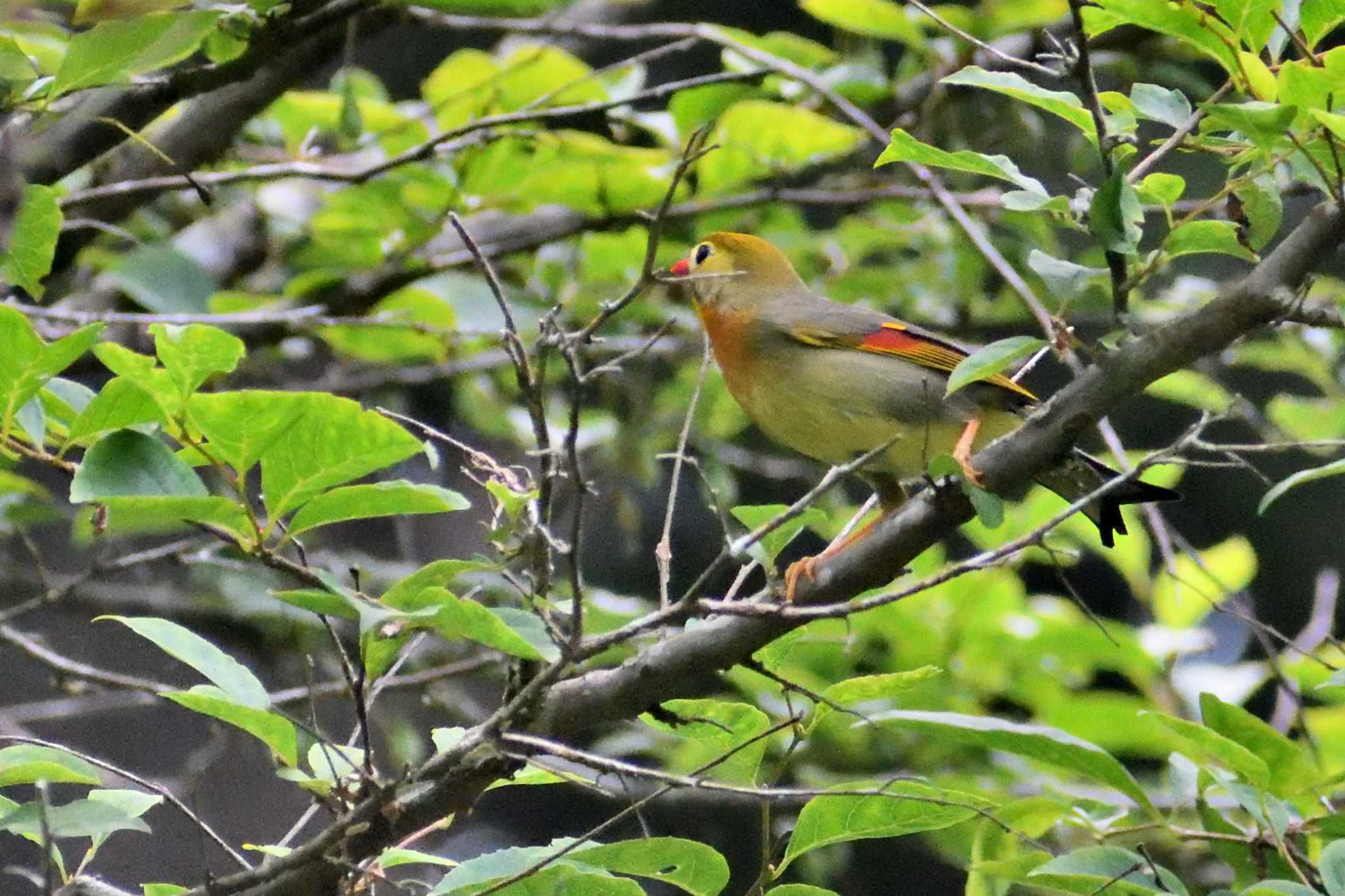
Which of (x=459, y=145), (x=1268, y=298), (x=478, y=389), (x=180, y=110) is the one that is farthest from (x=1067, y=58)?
(x=478, y=389)

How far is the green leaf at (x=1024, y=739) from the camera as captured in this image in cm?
194

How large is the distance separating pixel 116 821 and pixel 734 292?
2.37 meters

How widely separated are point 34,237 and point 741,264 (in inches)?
83.9

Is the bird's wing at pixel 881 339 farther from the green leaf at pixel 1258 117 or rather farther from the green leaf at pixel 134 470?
the green leaf at pixel 134 470

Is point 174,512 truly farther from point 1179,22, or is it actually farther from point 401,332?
point 401,332

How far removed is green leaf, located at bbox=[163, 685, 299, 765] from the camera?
1646mm

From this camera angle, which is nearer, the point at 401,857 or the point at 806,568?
the point at 401,857

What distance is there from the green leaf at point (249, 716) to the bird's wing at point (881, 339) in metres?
1.99

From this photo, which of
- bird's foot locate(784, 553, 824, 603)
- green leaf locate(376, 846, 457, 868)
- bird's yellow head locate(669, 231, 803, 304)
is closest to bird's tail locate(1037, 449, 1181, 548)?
bird's foot locate(784, 553, 824, 603)

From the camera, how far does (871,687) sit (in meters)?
1.84

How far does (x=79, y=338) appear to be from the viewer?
1.75 meters

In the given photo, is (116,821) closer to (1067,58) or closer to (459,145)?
(1067,58)

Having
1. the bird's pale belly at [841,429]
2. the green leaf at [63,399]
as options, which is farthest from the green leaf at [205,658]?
the bird's pale belly at [841,429]

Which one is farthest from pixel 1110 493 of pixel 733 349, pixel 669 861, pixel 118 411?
pixel 118 411
